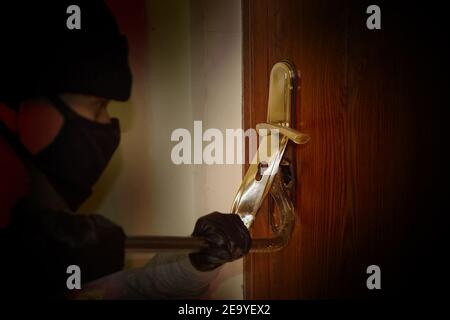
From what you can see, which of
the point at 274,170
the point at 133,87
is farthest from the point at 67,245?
the point at 133,87

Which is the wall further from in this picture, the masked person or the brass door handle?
the brass door handle

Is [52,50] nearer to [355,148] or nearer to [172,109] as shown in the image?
[172,109]

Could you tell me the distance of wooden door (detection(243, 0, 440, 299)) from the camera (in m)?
0.44

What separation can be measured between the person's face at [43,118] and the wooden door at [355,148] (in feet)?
1.03

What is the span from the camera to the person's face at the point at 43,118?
2.09 feet

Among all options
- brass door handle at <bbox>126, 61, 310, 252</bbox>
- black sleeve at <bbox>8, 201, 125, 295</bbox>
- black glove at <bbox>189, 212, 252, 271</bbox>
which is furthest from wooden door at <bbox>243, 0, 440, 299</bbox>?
black sleeve at <bbox>8, 201, 125, 295</bbox>

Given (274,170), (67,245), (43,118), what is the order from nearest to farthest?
(67,245), (274,170), (43,118)

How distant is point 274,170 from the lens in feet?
1.73

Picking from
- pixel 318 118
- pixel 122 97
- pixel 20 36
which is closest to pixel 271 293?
pixel 318 118

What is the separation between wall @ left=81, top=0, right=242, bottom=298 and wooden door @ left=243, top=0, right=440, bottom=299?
6.6 inches

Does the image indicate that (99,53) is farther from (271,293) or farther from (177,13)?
(271,293)

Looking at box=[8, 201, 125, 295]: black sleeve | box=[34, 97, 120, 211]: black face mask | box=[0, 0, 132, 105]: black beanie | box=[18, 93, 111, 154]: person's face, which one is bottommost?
box=[8, 201, 125, 295]: black sleeve

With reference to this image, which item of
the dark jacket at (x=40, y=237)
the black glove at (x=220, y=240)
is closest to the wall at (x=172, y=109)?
the dark jacket at (x=40, y=237)

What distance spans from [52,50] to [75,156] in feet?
0.54
